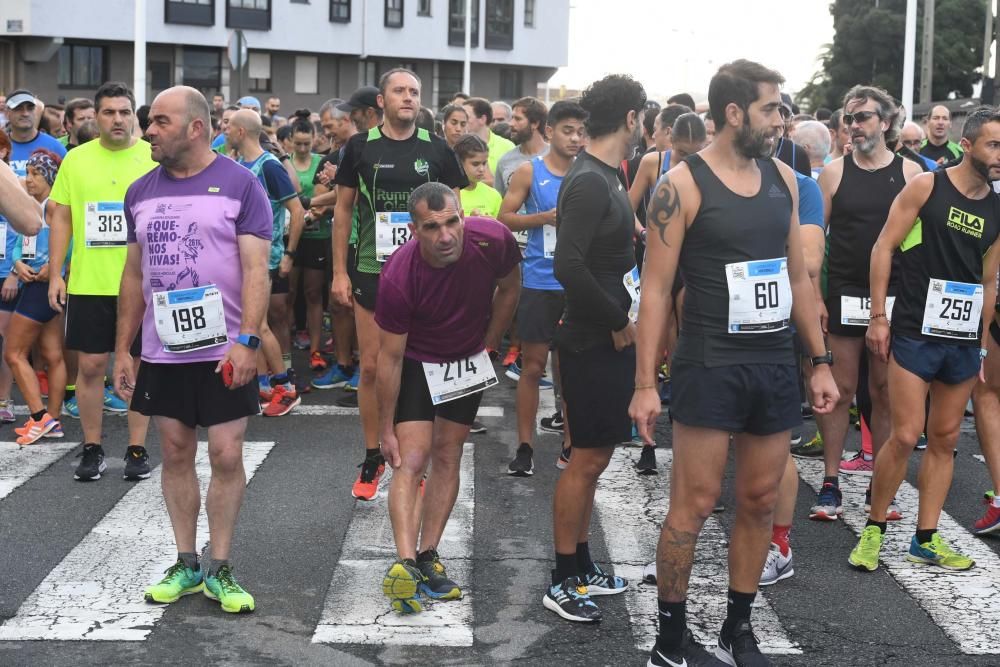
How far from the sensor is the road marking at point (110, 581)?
557cm

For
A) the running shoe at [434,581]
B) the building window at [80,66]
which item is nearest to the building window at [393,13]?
the building window at [80,66]

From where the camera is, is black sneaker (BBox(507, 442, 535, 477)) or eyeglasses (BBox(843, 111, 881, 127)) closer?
Result: eyeglasses (BBox(843, 111, 881, 127))

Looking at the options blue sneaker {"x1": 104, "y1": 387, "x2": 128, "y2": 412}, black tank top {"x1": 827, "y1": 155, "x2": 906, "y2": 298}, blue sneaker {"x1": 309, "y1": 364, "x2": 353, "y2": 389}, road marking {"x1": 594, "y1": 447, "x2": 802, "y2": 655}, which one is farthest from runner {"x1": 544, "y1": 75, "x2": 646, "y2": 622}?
blue sneaker {"x1": 309, "y1": 364, "x2": 353, "y2": 389}

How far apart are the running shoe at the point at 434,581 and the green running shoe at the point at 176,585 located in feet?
3.12

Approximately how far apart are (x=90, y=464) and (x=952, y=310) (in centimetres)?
481

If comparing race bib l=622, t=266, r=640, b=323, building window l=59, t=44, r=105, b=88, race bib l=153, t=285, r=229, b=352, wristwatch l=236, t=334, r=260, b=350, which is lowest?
wristwatch l=236, t=334, r=260, b=350

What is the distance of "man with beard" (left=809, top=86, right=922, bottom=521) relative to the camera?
7688 mm

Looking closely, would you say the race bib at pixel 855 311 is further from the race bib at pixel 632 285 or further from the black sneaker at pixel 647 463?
the race bib at pixel 632 285

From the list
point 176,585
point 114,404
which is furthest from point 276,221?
point 176,585

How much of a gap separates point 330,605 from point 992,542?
345cm

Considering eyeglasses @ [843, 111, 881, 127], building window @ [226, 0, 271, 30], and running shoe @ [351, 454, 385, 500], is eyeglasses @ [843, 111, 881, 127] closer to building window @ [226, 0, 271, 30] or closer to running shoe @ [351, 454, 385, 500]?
running shoe @ [351, 454, 385, 500]

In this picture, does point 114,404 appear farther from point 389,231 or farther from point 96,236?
point 389,231

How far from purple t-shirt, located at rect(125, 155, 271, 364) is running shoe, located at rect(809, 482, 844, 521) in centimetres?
330

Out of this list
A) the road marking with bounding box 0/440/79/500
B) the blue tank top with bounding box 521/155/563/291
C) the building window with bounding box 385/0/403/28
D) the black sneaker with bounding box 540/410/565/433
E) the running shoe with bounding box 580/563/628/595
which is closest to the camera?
the running shoe with bounding box 580/563/628/595
